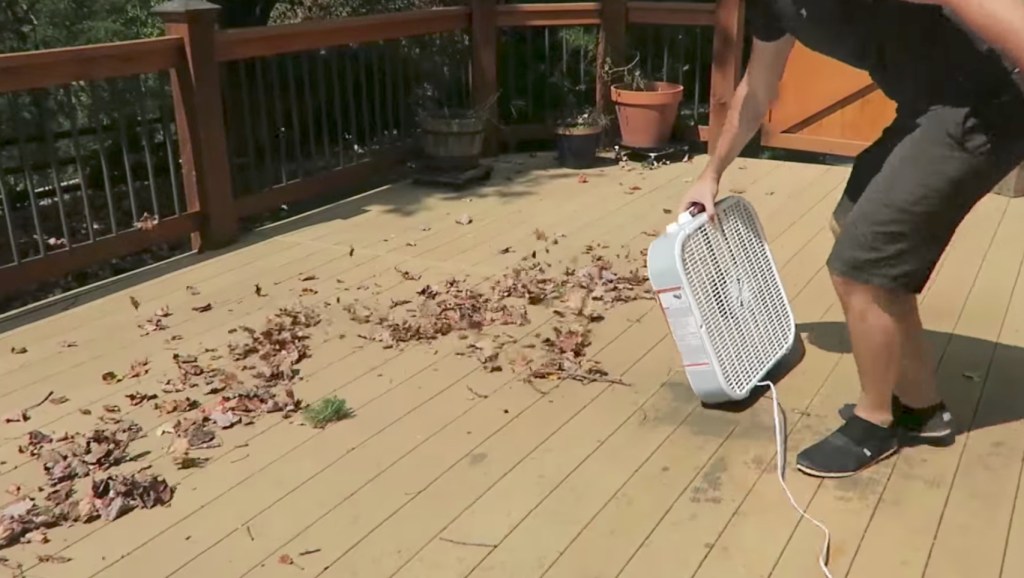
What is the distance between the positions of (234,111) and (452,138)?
134 cm

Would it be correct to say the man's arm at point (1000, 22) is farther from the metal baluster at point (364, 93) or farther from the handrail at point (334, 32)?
the metal baluster at point (364, 93)

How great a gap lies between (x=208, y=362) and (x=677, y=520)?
5.84 feet

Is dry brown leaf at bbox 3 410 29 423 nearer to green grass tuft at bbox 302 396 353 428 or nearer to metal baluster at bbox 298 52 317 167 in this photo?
green grass tuft at bbox 302 396 353 428

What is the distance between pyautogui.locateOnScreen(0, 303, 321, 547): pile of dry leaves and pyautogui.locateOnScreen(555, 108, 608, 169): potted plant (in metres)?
2.81

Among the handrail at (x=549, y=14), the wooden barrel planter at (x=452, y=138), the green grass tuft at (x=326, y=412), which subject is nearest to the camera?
the green grass tuft at (x=326, y=412)

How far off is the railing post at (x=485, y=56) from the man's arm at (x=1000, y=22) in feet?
15.3

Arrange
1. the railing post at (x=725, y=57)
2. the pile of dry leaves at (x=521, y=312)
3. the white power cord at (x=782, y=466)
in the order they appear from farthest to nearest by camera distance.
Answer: the railing post at (x=725, y=57) < the pile of dry leaves at (x=521, y=312) < the white power cord at (x=782, y=466)

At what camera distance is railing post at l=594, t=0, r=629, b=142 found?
647 cm

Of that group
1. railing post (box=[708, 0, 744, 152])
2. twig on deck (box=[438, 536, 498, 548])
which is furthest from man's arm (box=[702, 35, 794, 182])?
railing post (box=[708, 0, 744, 152])

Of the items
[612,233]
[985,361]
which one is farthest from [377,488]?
[612,233]

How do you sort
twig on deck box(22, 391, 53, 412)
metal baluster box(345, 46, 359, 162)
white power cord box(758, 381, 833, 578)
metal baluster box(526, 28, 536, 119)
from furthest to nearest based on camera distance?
metal baluster box(526, 28, 536, 119), metal baluster box(345, 46, 359, 162), twig on deck box(22, 391, 53, 412), white power cord box(758, 381, 833, 578)

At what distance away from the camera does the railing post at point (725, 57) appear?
6.29 metres

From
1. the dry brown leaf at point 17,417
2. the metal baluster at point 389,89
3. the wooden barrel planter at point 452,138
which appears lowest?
the dry brown leaf at point 17,417

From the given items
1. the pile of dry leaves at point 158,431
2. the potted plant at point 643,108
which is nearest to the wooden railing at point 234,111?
the potted plant at point 643,108
